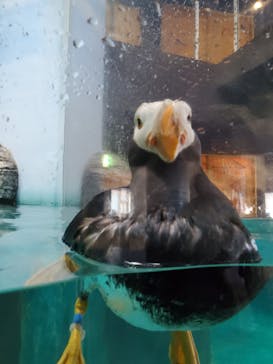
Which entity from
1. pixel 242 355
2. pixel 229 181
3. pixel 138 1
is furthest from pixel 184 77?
pixel 242 355

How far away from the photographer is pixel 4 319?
2.21 m

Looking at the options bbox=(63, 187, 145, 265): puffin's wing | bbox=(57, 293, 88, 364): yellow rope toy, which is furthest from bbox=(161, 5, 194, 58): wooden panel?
bbox=(57, 293, 88, 364): yellow rope toy

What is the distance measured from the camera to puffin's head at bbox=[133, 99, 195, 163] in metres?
1.21

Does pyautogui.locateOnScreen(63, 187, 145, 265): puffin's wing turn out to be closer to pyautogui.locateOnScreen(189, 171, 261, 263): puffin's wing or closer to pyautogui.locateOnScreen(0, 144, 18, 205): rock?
pyautogui.locateOnScreen(189, 171, 261, 263): puffin's wing

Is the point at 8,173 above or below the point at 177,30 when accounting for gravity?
below

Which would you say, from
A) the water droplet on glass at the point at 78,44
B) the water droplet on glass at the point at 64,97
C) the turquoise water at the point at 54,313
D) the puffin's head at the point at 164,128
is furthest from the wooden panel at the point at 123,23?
the turquoise water at the point at 54,313

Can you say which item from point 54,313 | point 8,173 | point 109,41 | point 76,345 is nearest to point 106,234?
point 76,345

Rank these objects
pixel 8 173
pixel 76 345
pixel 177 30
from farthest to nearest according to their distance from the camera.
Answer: pixel 8 173 → pixel 177 30 → pixel 76 345

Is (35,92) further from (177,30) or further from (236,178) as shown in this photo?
(236,178)

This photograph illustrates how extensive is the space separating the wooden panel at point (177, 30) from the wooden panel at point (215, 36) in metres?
0.06

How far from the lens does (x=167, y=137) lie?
48.0 inches

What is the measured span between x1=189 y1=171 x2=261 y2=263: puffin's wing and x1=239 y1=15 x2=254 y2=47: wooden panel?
832 millimetres

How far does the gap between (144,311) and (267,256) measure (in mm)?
669

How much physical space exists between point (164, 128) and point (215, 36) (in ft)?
2.88
